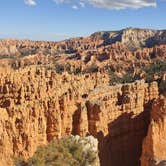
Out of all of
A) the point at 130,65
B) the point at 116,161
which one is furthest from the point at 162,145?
the point at 130,65

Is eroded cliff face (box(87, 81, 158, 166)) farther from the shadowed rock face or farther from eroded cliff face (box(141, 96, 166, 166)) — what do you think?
eroded cliff face (box(141, 96, 166, 166))

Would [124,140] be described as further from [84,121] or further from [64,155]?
[64,155]

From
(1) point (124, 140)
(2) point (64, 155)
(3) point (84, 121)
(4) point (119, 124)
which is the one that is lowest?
(1) point (124, 140)

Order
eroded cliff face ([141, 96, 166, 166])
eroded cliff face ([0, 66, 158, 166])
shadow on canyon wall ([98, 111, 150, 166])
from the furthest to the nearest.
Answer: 1. shadow on canyon wall ([98, 111, 150, 166])
2. eroded cliff face ([0, 66, 158, 166])
3. eroded cliff face ([141, 96, 166, 166])

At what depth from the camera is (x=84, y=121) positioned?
25688 mm

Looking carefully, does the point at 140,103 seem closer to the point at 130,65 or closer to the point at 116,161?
Answer: the point at 116,161

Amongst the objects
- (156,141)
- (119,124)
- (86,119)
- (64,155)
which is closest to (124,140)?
(119,124)

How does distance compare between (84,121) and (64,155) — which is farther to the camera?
(84,121)

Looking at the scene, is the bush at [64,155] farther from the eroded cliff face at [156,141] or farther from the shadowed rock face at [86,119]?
the eroded cliff face at [156,141]

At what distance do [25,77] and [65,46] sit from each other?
352 feet

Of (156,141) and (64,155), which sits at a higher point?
(64,155)

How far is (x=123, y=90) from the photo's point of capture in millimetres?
32031

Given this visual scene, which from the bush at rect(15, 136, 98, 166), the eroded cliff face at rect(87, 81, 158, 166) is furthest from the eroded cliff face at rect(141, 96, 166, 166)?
the bush at rect(15, 136, 98, 166)

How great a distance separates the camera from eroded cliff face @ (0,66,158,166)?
23219 mm
